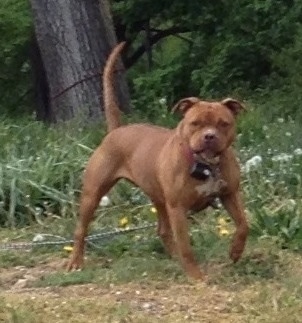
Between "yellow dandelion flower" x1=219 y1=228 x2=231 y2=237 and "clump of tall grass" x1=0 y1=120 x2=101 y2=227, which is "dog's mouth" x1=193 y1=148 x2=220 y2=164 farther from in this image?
"clump of tall grass" x1=0 y1=120 x2=101 y2=227

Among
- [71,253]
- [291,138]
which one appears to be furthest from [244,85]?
[71,253]

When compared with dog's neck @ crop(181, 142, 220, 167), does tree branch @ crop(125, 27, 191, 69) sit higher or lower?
higher

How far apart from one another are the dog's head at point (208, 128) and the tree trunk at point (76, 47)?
6515 mm

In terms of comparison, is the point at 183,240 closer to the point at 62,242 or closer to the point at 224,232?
the point at 224,232

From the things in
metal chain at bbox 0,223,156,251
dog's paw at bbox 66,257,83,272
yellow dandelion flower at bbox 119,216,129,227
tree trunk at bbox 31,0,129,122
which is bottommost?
dog's paw at bbox 66,257,83,272

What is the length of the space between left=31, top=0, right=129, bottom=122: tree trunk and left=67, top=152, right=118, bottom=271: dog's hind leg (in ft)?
18.3

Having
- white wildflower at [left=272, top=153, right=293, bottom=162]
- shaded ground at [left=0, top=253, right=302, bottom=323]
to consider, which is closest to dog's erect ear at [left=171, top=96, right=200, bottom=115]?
shaded ground at [left=0, top=253, right=302, bottom=323]

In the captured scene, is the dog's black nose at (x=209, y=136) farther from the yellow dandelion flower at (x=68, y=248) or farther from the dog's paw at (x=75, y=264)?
the yellow dandelion flower at (x=68, y=248)

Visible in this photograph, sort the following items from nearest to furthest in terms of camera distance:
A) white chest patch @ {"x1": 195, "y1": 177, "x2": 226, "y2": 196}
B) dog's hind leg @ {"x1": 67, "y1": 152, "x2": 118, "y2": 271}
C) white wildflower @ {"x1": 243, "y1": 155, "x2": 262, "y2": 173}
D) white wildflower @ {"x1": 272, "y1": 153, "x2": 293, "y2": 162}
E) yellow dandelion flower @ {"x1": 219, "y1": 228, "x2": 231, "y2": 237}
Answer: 1. white chest patch @ {"x1": 195, "y1": 177, "x2": 226, "y2": 196}
2. dog's hind leg @ {"x1": 67, "y1": 152, "x2": 118, "y2": 271}
3. yellow dandelion flower @ {"x1": 219, "y1": 228, "x2": 231, "y2": 237}
4. white wildflower @ {"x1": 243, "y1": 155, "x2": 262, "y2": 173}
5. white wildflower @ {"x1": 272, "y1": 153, "x2": 293, "y2": 162}

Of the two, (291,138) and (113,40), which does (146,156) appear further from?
(113,40)

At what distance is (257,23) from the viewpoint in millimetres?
19156

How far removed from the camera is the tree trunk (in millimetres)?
13586

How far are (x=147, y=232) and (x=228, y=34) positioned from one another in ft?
36.5

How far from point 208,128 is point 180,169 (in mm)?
355
